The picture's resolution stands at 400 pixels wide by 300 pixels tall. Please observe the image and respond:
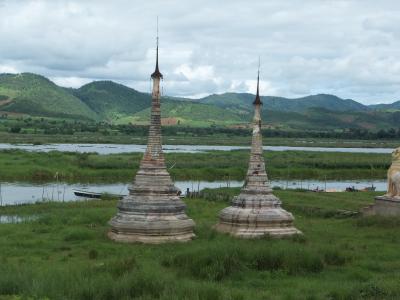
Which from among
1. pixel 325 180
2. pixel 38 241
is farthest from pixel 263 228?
pixel 325 180

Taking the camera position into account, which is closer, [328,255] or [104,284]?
[104,284]

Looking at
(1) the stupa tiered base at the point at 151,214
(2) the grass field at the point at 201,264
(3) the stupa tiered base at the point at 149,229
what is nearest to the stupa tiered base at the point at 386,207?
(2) the grass field at the point at 201,264

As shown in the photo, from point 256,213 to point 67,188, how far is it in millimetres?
31648

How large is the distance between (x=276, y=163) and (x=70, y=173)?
23.6 meters

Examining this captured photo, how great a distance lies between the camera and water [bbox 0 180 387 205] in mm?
46838

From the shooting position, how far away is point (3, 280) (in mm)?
15766

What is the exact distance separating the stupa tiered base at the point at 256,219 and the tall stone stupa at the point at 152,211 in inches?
66.4

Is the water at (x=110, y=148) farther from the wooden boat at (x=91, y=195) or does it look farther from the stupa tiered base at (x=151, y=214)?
the stupa tiered base at (x=151, y=214)

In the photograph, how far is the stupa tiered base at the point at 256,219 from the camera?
83.7ft

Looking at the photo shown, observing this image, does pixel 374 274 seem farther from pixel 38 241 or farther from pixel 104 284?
pixel 38 241

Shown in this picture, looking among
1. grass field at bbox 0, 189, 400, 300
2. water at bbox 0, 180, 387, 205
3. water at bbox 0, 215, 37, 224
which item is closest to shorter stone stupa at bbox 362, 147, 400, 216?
grass field at bbox 0, 189, 400, 300

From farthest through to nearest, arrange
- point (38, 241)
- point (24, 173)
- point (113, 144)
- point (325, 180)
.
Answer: point (113, 144) → point (325, 180) → point (24, 173) → point (38, 241)

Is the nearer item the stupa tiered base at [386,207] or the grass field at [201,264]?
the grass field at [201,264]

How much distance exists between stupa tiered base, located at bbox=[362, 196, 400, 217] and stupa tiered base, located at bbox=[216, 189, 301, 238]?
5086 millimetres
